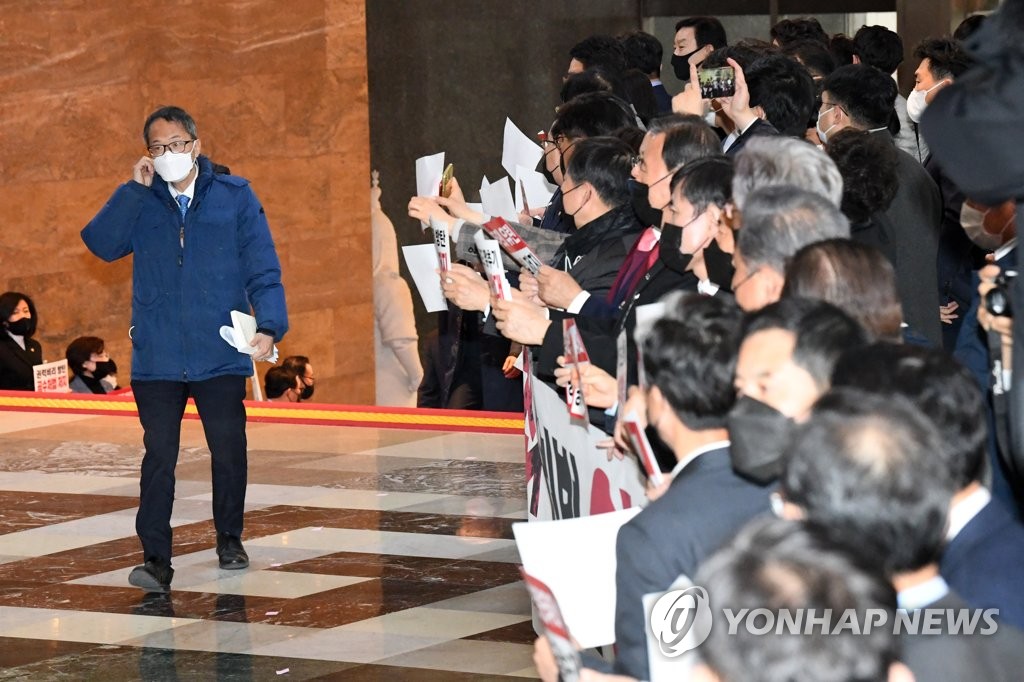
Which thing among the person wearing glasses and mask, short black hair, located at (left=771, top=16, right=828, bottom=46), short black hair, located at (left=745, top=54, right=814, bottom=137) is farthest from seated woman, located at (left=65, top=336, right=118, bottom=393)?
short black hair, located at (left=745, top=54, right=814, bottom=137)

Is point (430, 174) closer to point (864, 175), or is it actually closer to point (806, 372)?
point (864, 175)

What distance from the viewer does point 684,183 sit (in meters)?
5.07

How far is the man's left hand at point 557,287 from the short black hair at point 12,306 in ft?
27.2

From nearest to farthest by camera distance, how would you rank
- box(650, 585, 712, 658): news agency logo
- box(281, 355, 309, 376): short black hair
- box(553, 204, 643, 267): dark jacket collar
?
1. box(650, 585, 712, 658): news agency logo
2. box(553, 204, 643, 267): dark jacket collar
3. box(281, 355, 309, 376): short black hair

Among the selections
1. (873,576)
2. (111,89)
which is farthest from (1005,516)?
(111,89)

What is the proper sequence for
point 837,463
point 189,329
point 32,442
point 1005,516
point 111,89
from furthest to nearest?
point 111,89 < point 32,442 < point 189,329 < point 1005,516 < point 837,463

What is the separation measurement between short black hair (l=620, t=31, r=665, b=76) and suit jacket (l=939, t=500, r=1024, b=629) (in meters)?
7.70

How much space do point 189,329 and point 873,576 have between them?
5506 millimetres

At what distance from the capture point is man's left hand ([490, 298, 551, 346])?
574cm

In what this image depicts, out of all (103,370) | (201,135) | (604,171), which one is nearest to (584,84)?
(604,171)

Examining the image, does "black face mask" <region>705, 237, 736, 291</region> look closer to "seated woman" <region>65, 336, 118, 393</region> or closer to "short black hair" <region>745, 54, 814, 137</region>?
"short black hair" <region>745, 54, 814, 137</region>

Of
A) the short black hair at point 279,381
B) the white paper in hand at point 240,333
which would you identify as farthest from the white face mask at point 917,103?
the short black hair at point 279,381

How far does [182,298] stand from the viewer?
7.47 m

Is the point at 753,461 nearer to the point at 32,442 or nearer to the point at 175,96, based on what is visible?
the point at 32,442
